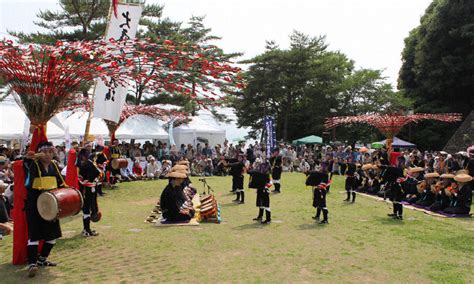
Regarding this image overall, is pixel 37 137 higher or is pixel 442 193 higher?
pixel 37 137

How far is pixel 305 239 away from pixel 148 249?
313 cm

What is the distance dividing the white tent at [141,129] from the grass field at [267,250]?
10.9m

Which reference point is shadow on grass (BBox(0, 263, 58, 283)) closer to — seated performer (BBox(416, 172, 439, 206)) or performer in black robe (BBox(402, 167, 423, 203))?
seated performer (BBox(416, 172, 439, 206))

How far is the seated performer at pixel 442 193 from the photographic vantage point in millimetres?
12609

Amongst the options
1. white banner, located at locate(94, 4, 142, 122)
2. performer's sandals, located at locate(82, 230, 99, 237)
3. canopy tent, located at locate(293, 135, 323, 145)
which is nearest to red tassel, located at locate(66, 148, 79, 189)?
performer's sandals, located at locate(82, 230, 99, 237)

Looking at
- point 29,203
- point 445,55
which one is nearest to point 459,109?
point 445,55

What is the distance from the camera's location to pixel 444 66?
101ft

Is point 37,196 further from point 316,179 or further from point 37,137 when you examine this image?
point 316,179

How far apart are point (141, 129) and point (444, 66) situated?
21633 mm

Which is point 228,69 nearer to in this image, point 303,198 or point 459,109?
point 303,198

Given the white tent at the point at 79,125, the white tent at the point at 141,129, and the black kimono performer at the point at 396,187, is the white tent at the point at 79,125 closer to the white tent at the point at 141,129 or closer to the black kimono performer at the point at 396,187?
the white tent at the point at 141,129

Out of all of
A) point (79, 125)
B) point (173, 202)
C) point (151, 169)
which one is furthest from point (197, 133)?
point (173, 202)

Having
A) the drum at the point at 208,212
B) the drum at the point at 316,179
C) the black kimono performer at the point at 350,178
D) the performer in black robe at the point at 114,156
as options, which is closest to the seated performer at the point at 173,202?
the drum at the point at 208,212

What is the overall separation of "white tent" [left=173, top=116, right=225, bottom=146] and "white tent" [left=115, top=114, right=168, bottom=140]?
207cm
